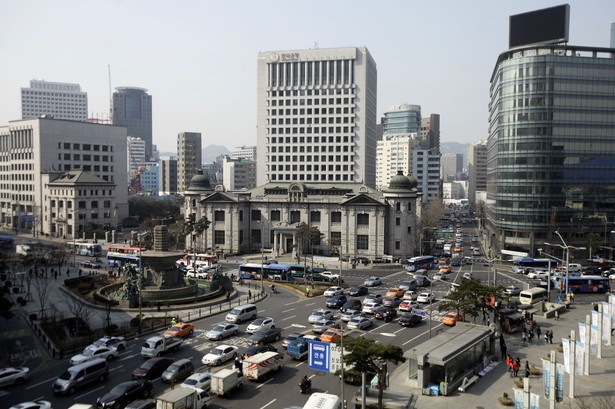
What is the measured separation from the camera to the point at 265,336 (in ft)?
163

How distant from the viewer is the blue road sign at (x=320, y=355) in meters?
35.2

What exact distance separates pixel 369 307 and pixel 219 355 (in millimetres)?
24467

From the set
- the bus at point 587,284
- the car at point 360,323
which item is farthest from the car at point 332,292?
the bus at point 587,284

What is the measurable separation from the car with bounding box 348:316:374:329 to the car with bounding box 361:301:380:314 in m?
5.09

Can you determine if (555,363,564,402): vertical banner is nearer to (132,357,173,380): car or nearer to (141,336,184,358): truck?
(132,357,173,380): car

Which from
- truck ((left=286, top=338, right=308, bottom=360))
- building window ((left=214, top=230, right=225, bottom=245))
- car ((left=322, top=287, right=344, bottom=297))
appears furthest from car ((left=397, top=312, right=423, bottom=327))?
building window ((left=214, top=230, right=225, bottom=245))

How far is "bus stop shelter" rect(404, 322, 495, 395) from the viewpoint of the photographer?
38.1 m

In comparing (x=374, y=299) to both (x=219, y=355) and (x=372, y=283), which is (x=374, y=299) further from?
(x=219, y=355)

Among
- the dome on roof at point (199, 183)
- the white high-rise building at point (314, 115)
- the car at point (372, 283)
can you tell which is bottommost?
the car at point (372, 283)

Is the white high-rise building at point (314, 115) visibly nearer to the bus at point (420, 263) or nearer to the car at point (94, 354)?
the bus at point (420, 263)

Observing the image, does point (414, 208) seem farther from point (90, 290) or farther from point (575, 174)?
point (90, 290)

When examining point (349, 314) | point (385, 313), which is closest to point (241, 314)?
point (349, 314)

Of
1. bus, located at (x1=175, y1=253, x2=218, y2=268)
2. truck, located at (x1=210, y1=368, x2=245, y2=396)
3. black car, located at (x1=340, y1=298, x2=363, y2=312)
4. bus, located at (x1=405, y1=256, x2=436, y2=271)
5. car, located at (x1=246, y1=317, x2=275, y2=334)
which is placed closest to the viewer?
truck, located at (x1=210, y1=368, x2=245, y2=396)

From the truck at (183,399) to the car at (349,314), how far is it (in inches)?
1004
